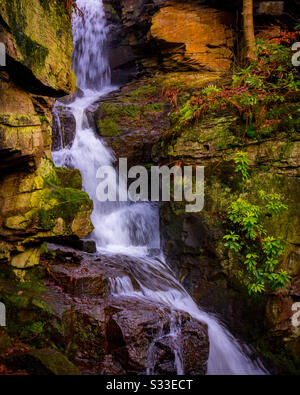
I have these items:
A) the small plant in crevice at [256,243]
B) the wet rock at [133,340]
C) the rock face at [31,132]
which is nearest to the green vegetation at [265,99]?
the small plant in crevice at [256,243]

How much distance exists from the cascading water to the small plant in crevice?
1111mm

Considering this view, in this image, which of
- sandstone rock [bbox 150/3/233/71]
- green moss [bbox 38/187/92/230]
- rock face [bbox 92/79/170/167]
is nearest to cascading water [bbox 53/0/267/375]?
rock face [bbox 92/79/170/167]

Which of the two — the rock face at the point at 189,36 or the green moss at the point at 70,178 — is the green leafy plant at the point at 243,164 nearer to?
the green moss at the point at 70,178

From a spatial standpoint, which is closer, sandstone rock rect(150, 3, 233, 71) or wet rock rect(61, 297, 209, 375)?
wet rock rect(61, 297, 209, 375)

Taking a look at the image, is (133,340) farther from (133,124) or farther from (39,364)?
(133,124)

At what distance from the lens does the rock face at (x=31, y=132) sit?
3.61 metres

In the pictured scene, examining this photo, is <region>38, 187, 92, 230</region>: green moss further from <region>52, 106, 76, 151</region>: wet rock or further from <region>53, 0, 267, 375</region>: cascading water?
<region>52, 106, 76, 151</region>: wet rock

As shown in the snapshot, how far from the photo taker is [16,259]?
425 centimetres

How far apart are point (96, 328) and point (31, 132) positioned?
9.54ft

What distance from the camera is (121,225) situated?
8.14 m

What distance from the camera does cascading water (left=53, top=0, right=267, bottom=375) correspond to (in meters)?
4.78

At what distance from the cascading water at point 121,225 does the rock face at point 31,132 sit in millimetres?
1663

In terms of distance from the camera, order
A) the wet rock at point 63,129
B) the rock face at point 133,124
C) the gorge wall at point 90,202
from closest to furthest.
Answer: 1. the gorge wall at point 90,202
2. the wet rock at point 63,129
3. the rock face at point 133,124
